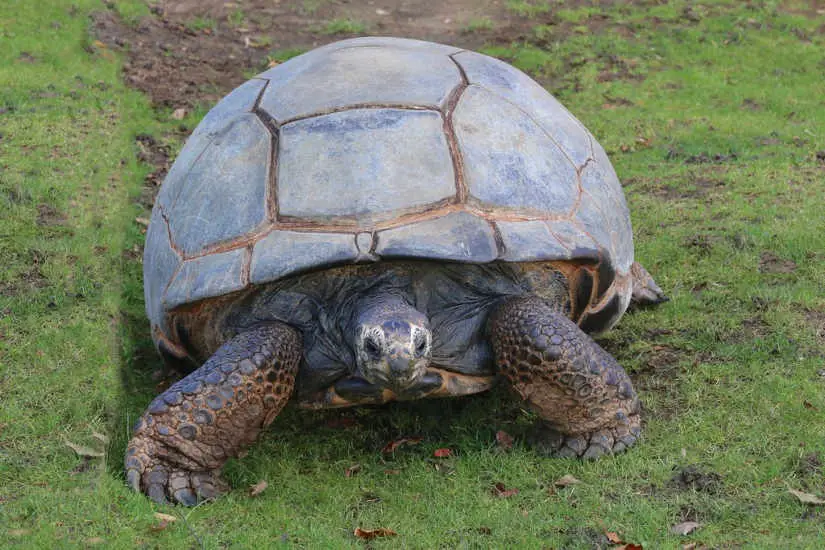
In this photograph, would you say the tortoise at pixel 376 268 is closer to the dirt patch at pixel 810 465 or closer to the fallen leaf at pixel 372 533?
the fallen leaf at pixel 372 533

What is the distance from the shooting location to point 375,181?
417cm

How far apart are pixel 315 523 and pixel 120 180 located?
432 cm

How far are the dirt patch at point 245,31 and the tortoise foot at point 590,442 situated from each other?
232 inches

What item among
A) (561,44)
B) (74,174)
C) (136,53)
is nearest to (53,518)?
(74,174)

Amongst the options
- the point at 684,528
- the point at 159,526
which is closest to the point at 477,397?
the point at 684,528

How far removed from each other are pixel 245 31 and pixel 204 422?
803 cm

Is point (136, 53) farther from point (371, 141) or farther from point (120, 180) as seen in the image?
point (371, 141)

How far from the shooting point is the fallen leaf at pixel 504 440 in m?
4.30

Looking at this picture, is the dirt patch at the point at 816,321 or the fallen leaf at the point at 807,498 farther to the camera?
the dirt patch at the point at 816,321

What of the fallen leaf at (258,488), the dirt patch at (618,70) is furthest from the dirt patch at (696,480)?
the dirt patch at (618,70)

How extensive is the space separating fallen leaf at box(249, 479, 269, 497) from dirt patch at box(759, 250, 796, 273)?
10.8 feet

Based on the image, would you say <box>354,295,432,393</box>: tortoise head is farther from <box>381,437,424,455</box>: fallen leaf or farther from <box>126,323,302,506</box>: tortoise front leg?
<box>381,437,424,455</box>: fallen leaf

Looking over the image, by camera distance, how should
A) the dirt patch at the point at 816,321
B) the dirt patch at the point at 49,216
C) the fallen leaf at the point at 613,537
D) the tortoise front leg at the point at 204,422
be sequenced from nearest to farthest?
1. the fallen leaf at the point at 613,537
2. the tortoise front leg at the point at 204,422
3. the dirt patch at the point at 816,321
4. the dirt patch at the point at 49,216

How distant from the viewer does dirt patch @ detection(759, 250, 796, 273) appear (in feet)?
19.1
